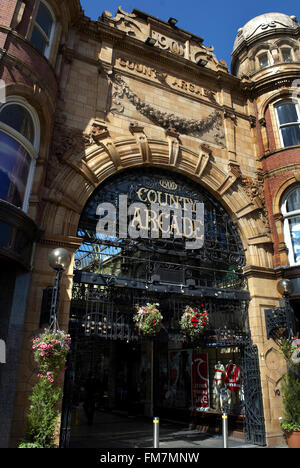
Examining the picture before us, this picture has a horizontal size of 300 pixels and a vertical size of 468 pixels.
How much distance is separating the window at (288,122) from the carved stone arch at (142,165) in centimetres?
317

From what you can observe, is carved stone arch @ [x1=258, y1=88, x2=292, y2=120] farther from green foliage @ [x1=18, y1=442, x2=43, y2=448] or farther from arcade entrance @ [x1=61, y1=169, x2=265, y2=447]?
green foliage @ [x1=18, y1=442, x2=43, y2=448]

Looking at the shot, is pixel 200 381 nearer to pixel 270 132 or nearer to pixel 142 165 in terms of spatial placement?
pixel 142 165

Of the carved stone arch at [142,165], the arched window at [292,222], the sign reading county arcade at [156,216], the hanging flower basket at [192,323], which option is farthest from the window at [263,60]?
the hanging flower basket at [192,323]

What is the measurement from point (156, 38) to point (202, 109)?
3891mm

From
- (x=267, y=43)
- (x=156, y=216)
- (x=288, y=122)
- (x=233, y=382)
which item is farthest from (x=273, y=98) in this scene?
(x=233, y=382)

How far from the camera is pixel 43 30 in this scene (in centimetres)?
1109

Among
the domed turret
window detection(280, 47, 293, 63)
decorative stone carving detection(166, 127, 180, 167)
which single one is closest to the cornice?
the domed turret

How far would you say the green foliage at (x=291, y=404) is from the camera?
10.9 meters

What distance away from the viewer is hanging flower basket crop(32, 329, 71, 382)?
7.62m

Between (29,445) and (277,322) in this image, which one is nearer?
(29,445)

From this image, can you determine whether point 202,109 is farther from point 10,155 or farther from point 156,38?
point 10,155

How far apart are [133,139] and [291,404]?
1057cm

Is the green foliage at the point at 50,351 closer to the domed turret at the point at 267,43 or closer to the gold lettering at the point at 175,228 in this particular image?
the gold lettering at the point at 175,228

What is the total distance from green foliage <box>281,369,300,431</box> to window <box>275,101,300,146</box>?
32.6 feet
